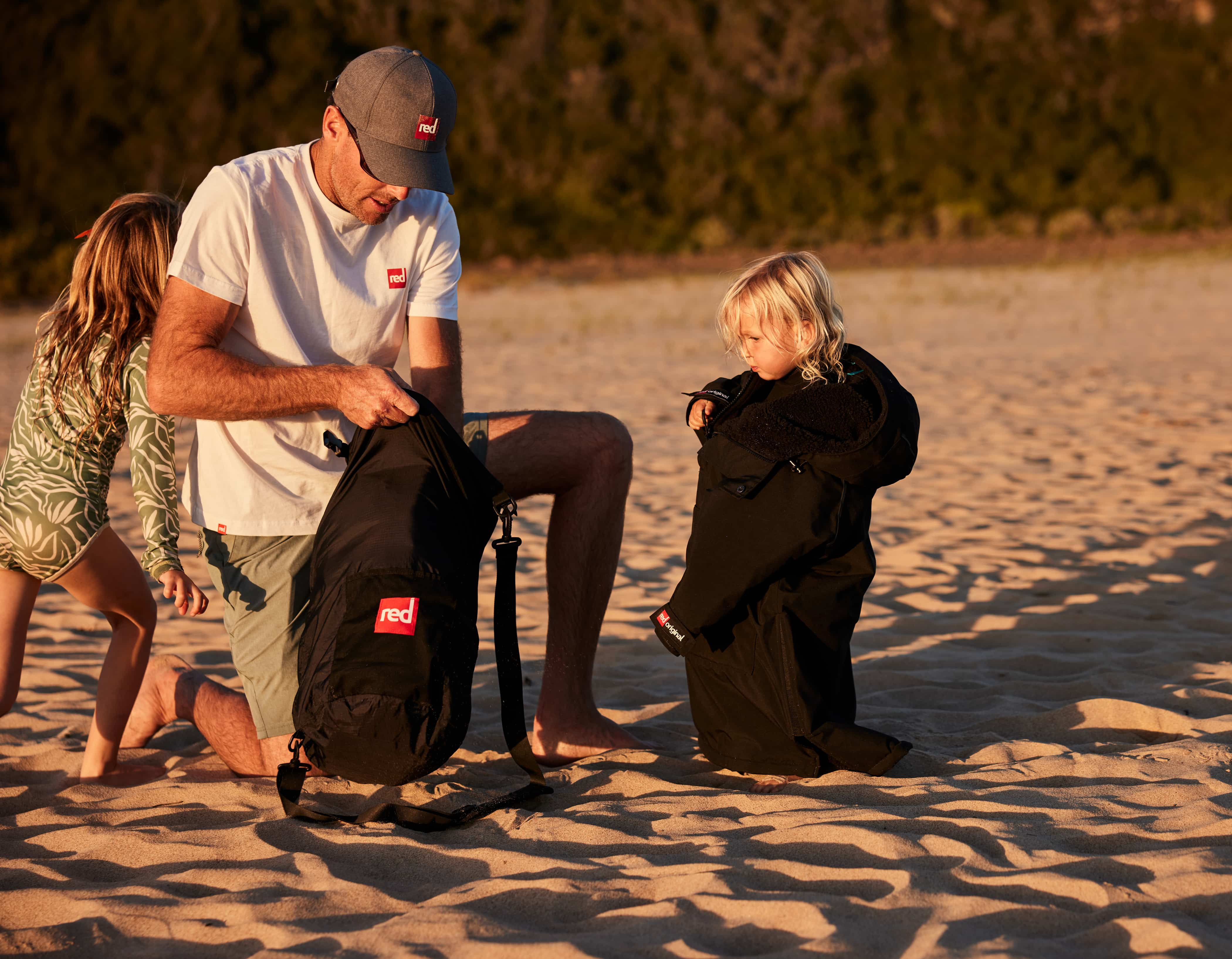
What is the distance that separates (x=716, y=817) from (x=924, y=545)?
9.20ft

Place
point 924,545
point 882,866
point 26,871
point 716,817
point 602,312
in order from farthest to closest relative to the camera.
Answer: point 602,312 → point 924,545 → point 716,817 → point 26,871 → point 882,866

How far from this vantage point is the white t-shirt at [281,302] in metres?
2.89

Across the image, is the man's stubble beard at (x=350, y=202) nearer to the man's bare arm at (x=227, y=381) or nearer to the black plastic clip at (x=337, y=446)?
the man's bare arm at (x=227, y=381)

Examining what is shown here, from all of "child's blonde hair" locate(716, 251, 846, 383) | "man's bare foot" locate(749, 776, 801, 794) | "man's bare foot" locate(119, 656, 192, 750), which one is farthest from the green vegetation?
"man's bare foot" locate(749, 776, 801, 794)

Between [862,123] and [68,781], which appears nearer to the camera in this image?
[68,781]

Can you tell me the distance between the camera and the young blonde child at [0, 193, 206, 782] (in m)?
2.98

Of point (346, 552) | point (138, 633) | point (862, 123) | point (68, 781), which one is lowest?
point (68, 781)

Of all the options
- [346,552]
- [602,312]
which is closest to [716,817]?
[346,552]

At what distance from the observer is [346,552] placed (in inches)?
108

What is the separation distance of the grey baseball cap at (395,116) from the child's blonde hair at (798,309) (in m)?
0.78

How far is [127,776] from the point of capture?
10.5 ft

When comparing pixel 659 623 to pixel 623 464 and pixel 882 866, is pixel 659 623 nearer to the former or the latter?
pixel 623 464

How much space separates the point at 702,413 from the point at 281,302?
3.46ft

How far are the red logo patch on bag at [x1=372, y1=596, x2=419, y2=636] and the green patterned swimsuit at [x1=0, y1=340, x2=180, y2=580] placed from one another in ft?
1.89
